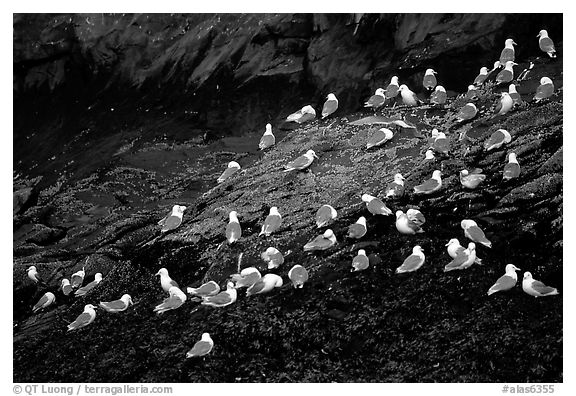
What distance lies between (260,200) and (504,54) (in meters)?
→ 2.59

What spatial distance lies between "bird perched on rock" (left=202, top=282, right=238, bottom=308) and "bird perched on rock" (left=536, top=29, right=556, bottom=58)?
135 inches

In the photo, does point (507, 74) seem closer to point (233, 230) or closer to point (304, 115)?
point (304, 115)

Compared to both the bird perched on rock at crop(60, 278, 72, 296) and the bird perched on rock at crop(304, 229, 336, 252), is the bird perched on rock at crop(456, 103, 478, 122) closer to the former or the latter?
the bird perched on rock at crop(304, 229, 336, 252)

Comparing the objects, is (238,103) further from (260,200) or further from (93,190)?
(93,190)

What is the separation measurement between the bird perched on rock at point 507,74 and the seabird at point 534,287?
1.85 meters

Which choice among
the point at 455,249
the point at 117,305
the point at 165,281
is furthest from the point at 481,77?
the point at 117,305

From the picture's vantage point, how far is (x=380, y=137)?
703 cm

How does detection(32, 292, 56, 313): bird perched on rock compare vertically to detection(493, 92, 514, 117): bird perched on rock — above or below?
below

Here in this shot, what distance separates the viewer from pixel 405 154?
694 centimetres

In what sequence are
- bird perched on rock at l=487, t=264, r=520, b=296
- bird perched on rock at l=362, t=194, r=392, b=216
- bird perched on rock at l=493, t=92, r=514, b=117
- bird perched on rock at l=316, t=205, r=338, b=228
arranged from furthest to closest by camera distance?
bird perched on rock at l=493, t=92, r=514, b=117, bird perched on rock at l=316, t=205, r=338, b=228, bird perched on rock at l=362, t=194, r=392, b=216, bird perched on rock at l=487, t=264, r=520, b=296

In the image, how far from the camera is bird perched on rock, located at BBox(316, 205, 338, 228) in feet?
21.9

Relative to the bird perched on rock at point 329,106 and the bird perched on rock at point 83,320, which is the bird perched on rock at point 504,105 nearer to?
the bird perched on rock at point 329,106

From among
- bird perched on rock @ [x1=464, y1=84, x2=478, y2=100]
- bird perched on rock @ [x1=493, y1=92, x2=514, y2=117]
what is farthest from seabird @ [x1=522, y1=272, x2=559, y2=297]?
bird perched on rock @ [x1=464, y1=84, x2=478, y2=100]

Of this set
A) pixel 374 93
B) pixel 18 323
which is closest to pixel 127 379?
pixel 18 323
